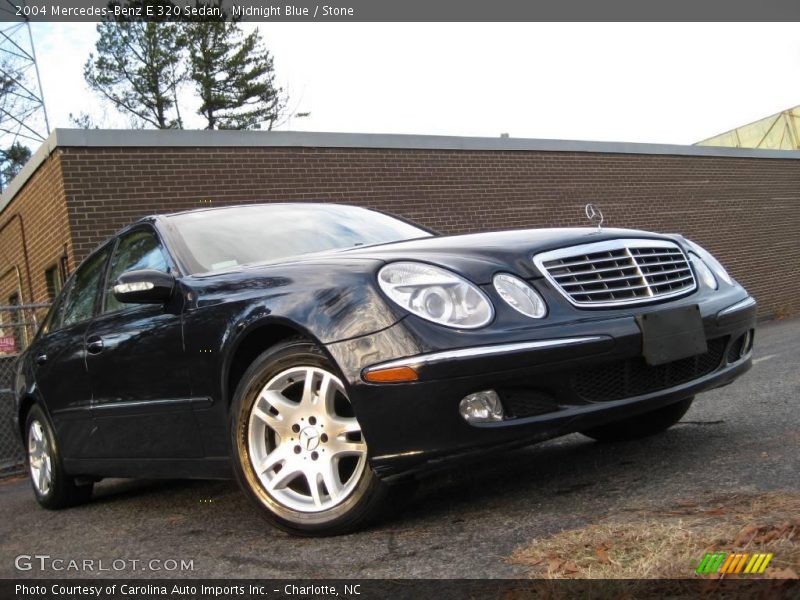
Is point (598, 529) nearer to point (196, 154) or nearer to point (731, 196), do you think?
point (196, 154)

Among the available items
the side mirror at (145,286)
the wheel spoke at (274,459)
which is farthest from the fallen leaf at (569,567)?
the side mirror at (145,286)

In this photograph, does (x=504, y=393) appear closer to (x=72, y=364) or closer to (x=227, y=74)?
(x=72, y=364)

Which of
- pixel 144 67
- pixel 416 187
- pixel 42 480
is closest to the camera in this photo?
pixel 42 480

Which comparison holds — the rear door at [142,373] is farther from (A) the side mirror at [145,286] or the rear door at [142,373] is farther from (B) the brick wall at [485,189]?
(B) the brick wall at [485,189]

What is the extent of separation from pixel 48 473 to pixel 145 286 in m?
2.12

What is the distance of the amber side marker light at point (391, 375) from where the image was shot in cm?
332

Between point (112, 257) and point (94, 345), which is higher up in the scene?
point (112, 257)

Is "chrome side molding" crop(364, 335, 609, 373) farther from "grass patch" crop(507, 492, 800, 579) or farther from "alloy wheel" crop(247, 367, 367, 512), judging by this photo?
"grass patch" crop(507, 492, 800, 579)

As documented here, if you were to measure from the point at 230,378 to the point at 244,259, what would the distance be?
2.38 ft

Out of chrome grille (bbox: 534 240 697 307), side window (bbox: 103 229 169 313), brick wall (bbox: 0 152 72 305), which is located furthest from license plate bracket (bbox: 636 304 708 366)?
brick wall (bbox: 0 152 72 305)

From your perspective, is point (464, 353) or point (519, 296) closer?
point (464, 353)

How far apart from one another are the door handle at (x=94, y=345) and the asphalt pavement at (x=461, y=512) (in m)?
0.90

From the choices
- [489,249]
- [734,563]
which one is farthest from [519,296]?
[734,563]

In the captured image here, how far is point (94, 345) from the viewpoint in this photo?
4938 mm
